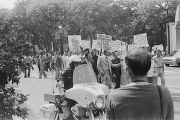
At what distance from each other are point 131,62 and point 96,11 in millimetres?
47723

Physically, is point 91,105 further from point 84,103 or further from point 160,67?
point 160,67

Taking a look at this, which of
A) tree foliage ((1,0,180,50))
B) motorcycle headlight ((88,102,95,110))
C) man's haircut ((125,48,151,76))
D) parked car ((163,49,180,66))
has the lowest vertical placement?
motorcycle headlight ((88,102,95,110))

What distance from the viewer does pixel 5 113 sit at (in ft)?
19.4

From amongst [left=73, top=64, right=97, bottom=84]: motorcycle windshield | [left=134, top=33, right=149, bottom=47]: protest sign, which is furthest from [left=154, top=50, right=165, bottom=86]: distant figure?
[left=73, top=64, right=97, bottom=84]: motorcycle windshield

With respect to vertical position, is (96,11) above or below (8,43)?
above

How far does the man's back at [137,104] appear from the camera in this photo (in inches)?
114

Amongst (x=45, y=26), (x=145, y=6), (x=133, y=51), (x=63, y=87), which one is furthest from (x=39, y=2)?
(x=133, y=51)

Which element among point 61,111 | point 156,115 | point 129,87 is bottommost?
point 61,111

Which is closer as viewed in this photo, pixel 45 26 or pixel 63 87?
pixel 63 87

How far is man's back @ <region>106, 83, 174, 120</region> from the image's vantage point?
2891mm

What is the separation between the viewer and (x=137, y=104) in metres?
2.89

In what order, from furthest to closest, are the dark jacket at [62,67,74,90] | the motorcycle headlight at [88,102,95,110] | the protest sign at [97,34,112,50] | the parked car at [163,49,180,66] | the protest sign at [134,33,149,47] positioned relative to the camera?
the parked car at [163,49,180,66]
the protest sign at [134,33,149,47]
the protest sign at [97,34,112,50]
the dark jacket at [62,67,74,90]
the motorcycle headlight at [88,102,95,110]

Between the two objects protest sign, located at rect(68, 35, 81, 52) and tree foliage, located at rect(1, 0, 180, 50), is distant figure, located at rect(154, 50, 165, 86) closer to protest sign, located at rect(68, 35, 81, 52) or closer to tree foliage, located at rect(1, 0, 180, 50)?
protest sign, located at rect(68, 35, 81, 52)

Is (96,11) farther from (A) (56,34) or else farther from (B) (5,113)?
(B) (5,113)
